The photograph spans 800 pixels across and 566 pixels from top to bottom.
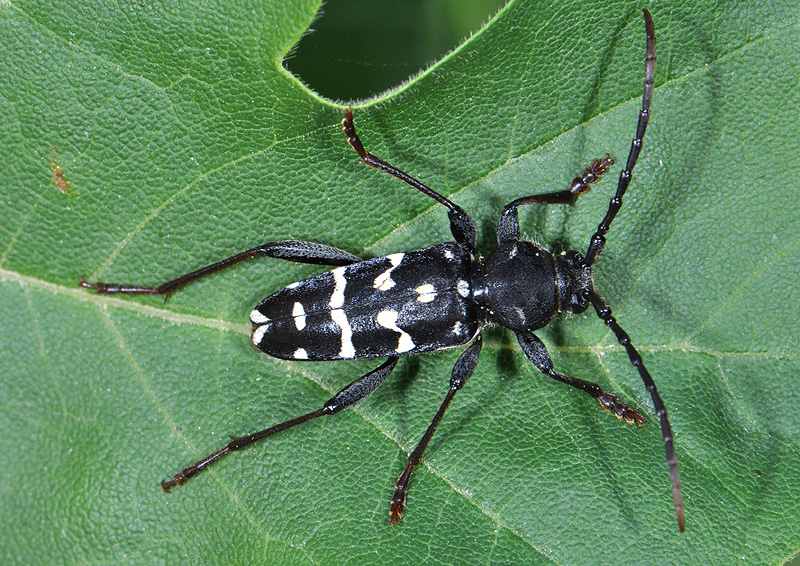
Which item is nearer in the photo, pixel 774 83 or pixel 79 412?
pixel 774 83

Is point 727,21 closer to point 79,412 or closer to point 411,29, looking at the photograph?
point 411,29

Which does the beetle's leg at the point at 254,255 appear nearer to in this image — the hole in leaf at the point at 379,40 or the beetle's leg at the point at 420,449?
the beetle's leg at the point at 420,449

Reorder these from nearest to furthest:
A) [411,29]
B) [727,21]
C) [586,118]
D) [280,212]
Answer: [727,21], [586,118], [280,212], [411,29]

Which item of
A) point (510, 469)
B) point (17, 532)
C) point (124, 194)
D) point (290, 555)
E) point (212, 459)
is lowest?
point (17, 532)

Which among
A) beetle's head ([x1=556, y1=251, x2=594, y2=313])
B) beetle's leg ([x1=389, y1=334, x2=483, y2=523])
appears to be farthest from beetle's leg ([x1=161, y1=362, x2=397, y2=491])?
beetle's head ([x1=556, y1=251, x2=594, y2=313])

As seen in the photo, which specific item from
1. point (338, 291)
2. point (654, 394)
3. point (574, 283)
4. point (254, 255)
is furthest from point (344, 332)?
point (654, 394)

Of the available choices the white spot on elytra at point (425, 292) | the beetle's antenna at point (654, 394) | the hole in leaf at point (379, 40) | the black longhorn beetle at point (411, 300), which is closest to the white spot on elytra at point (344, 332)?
the black longhorn beetle at point (411, 300)

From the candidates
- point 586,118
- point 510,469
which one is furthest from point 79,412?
point 586,118

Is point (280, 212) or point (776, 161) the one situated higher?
point (776, 161)
